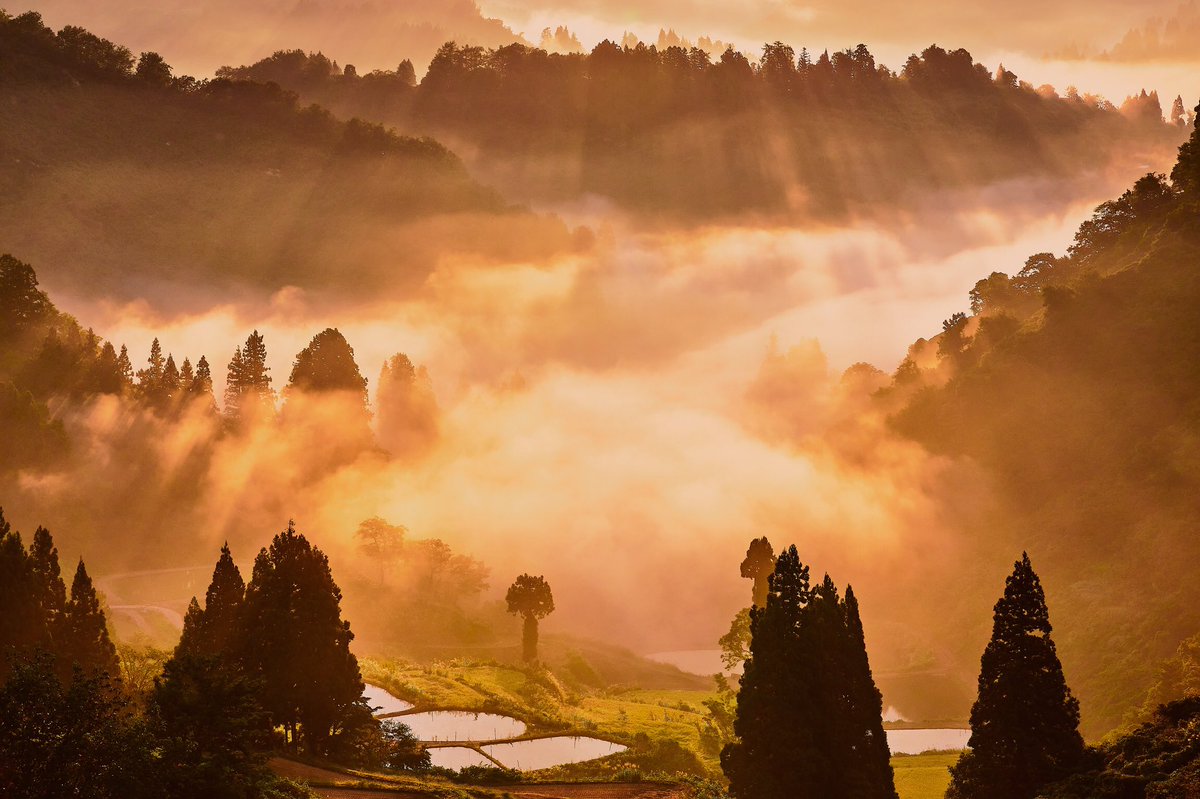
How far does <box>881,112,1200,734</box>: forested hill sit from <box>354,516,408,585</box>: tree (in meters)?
75.3

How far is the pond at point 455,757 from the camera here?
69.5 m

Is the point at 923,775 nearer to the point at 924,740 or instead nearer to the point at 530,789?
the point at 924,740

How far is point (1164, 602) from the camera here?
392 ft

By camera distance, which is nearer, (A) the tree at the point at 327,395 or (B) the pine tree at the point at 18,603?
(B) the pine tree at the point at 18,603

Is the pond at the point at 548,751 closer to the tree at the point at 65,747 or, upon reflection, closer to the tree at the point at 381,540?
the tree at the point at 65,747

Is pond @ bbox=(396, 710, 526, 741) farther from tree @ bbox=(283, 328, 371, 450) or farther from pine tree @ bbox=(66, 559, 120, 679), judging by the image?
tree @ bbox=(283, 328, 371, 450)

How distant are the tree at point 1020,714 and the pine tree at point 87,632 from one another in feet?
145

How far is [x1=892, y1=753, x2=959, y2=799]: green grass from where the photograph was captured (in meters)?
75.2

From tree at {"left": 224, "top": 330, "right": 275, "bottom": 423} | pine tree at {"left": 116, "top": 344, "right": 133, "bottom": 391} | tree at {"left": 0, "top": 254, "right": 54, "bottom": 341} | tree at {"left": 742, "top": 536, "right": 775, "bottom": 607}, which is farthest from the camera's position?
tree at {"left": 224, "top": 330, "right": 275, "bottom": 423}

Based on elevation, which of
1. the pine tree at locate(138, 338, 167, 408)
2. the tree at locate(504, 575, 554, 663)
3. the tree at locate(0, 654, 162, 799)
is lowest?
the tree at locate(0, 654, 162, 799)

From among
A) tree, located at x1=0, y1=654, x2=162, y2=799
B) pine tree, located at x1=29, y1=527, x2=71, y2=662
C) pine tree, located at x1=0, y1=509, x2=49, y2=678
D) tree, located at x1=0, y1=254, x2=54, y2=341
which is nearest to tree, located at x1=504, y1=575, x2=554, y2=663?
pine tree, located at x1=29, y1=527, x2=71, y2=662

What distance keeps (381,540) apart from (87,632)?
9522 cm

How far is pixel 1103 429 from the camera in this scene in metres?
153

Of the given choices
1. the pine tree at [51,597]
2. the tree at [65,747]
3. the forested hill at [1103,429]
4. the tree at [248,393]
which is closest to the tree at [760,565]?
the forested hill at [1103,429]
